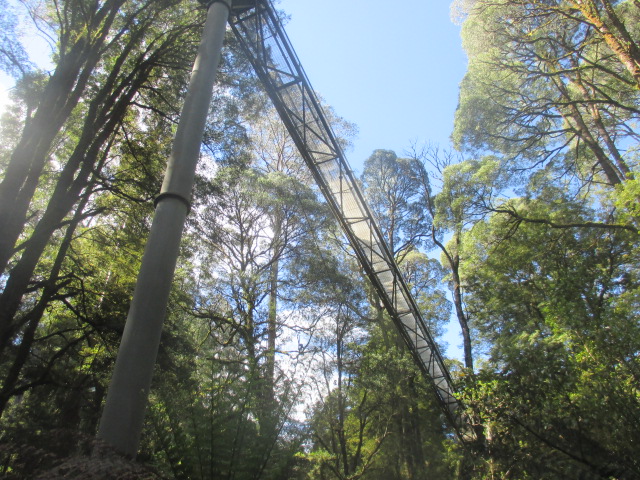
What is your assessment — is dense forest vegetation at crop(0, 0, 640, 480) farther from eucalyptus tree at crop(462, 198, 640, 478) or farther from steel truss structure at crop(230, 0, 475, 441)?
steel truss structure at crop(230, 0, 475, 441)

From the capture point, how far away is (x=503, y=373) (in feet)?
18.4

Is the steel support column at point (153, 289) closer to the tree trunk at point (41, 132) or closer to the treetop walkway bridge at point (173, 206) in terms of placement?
the treetop walkway bridge at point (173, 206)

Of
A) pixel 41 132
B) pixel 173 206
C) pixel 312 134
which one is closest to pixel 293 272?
pixel 312 134

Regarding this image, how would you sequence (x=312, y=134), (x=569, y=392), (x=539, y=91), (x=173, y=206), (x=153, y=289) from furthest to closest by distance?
(x=539, y=91), (x=312, y=134), (x=569, y=392), (x=173, y=206), (x=153, y=289)

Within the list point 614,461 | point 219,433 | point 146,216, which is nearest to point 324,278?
point 146,216

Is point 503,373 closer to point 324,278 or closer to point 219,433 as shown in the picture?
point 219,433

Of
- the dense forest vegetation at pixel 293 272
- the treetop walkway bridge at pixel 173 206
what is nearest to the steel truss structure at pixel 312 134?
the treetop walkway bridge at pixel 173 206

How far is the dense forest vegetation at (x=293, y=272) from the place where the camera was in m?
4.27

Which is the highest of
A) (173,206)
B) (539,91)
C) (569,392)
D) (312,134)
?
(539,91)

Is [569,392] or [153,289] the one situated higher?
[569,392]

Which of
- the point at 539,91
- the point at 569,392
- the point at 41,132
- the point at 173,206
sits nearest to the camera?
the point at 173,206

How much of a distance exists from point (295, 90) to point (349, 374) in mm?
7190

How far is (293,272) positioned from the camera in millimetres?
11523

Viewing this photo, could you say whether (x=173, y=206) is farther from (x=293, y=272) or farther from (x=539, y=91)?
(x=539, y=91)
